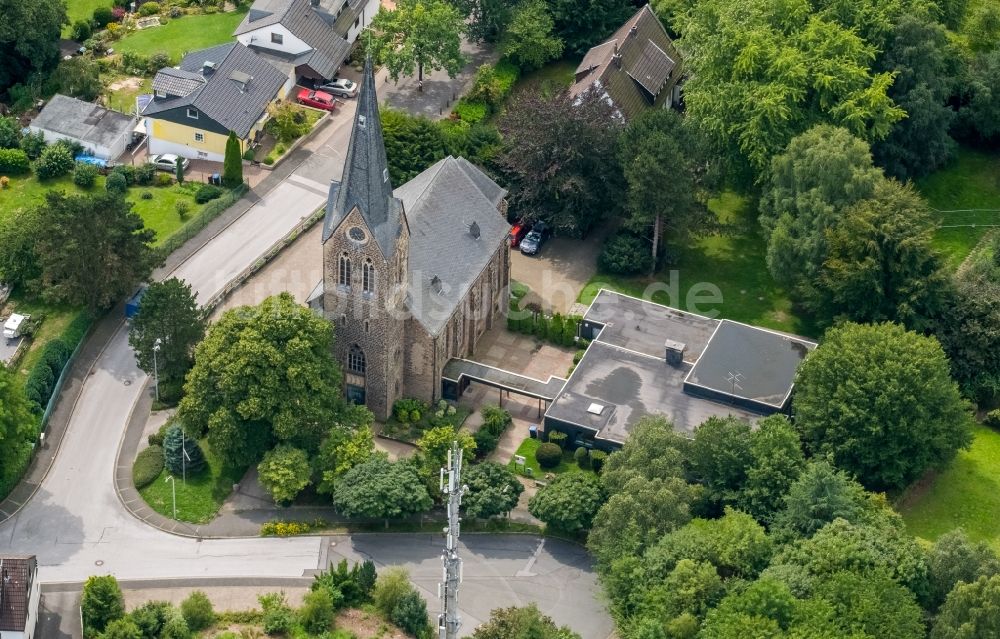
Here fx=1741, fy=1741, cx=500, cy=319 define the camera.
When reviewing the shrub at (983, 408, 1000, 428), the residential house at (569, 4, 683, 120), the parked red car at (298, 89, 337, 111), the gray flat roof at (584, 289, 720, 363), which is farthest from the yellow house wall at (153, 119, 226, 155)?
the shrub at (983, 408, 1000, 428)

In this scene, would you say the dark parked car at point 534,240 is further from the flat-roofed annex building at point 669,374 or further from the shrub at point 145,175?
the shrub at point 145,175

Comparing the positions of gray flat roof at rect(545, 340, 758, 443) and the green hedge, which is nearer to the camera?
gray flat roof at rect(545, 340, 758, 443)

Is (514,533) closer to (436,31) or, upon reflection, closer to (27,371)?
(27,371)

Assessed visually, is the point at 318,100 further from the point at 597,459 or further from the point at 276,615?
the point at 276,615

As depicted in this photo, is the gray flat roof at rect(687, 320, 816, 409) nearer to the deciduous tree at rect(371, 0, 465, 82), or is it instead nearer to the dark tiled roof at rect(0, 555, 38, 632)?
the deciduous tree at rect(371, 0, 465, 82)

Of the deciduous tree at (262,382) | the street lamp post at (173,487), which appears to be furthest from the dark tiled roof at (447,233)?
the street lamp post at (173,487)

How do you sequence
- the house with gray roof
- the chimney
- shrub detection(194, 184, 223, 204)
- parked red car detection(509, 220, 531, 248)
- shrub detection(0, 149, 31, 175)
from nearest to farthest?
the chimney < parked red car detection(509, 220, 531, 248) < shrub detection(194, 184, 223, 204) < shrub detection(0, 149, 31, 175) < the house with gray roof

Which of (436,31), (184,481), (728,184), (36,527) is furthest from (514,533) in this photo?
(436,31)
